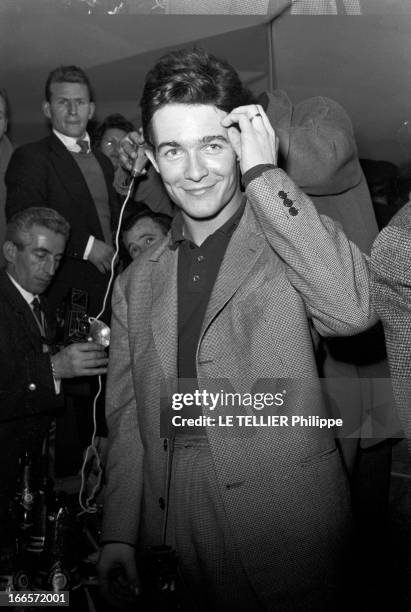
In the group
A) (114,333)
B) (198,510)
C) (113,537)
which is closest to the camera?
(198,510)

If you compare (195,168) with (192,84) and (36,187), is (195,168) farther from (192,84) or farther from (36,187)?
(36,187)

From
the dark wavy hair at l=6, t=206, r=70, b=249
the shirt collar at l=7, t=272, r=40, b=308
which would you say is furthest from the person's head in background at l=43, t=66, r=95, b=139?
the shirt collar at l=7, t=272, r=40, b=308

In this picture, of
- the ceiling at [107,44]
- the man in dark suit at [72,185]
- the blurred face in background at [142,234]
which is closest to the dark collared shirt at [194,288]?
the man in dark suit at [72,185]

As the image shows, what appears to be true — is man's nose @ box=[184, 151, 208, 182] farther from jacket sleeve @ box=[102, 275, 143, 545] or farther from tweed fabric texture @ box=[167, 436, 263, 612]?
tweed fabric texture @ box=[167, 436, 263, 612]

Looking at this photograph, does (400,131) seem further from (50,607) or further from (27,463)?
(50,607)

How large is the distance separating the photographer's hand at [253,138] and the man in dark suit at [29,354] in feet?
4.76

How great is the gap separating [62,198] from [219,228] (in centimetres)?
176

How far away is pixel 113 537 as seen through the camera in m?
1.43

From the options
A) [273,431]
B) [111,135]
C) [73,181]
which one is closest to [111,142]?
[111,135]

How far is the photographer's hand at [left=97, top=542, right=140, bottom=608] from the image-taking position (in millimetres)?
1366

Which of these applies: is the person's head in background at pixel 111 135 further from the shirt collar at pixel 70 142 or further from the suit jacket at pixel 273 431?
the suit jacket at pixel 273 431

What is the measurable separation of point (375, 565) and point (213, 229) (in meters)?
1.60

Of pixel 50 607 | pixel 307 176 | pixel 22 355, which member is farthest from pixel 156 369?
pixel 22 355

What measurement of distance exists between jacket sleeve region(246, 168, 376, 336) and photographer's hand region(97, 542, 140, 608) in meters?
0.73
